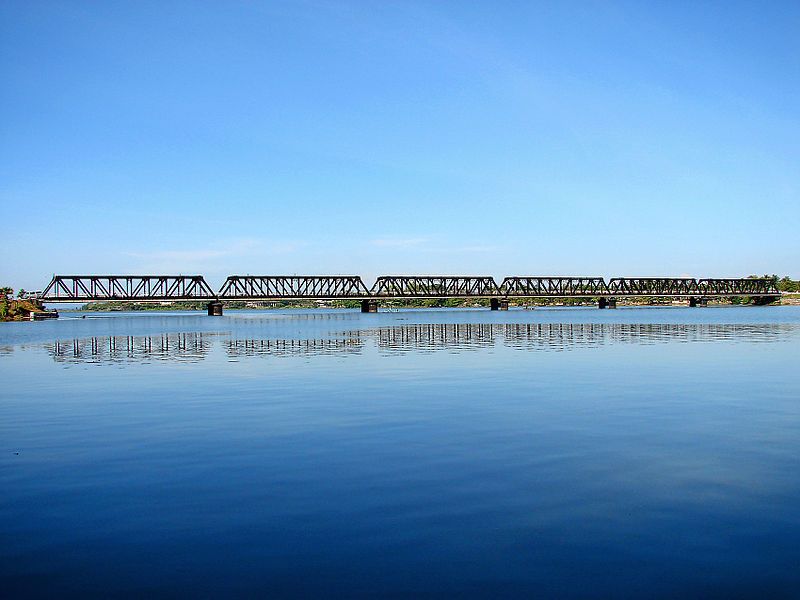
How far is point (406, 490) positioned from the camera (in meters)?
16.0

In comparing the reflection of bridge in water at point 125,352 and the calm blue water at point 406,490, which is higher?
the calm blue water at point 406,490

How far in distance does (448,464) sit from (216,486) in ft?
18.8

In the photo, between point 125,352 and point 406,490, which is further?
point 125,352

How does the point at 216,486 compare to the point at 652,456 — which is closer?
the point at 216,486

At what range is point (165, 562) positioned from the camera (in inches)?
461

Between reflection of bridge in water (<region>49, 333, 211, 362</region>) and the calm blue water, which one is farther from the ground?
the calm blue water

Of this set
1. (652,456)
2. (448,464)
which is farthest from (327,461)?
(652,456)

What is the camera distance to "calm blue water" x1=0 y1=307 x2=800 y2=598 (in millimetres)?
11102

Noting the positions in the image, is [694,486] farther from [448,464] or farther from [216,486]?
[216,486]

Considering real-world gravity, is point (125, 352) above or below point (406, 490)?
below

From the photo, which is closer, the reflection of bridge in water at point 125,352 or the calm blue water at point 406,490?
the calm blue water at point 406,490

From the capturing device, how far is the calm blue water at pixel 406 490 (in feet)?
36.4

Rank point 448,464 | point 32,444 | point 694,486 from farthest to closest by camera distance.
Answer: point 32,444 < point 448,464 < point 694,486

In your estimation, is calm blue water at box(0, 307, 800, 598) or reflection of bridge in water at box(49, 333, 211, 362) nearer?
calm blue water at box(0, 307, 800, 598)
